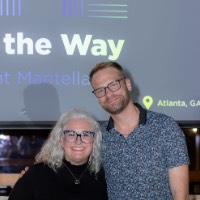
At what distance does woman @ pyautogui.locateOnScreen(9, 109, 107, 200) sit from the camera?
188 centimetres

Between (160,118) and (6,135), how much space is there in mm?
2182

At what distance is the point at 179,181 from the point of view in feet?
6.30

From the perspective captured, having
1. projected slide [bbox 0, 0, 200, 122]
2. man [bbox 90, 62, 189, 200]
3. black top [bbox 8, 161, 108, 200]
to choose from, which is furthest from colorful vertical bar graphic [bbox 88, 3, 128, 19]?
black top [bbox 8, 161, 108, 200]

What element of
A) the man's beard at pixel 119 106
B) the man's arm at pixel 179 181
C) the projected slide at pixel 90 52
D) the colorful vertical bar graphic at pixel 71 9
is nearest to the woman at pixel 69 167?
the man's beard at pixel 119 106

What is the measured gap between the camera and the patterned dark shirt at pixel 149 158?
1.92m

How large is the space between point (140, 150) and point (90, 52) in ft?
3.06

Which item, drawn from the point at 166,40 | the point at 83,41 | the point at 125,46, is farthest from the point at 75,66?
the point at 166,40

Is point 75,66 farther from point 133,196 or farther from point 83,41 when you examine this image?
point 133,196

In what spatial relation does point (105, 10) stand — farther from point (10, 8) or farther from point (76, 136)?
point (76, 136)

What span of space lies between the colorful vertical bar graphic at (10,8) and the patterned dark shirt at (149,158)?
3.63 feet

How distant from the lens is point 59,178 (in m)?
1.93

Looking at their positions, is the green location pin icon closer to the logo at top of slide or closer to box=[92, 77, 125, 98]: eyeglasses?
the logo at top of slide

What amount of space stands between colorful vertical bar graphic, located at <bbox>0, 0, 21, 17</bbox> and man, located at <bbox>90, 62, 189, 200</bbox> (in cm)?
89

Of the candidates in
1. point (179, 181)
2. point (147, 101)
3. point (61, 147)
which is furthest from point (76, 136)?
point (147, 101)
